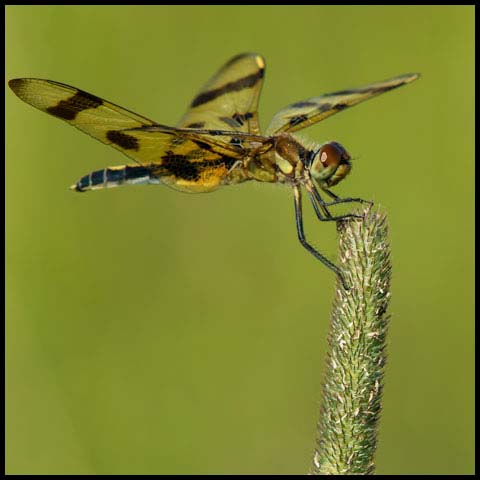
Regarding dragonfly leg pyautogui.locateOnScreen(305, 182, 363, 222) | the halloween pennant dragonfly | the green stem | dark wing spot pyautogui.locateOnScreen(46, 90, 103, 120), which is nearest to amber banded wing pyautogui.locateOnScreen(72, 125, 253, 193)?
the halloween pennant dragonfly

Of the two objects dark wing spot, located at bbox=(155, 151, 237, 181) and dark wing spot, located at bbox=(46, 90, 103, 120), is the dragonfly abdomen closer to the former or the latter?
dark wing spot, located at bbox=(155, 151, 237, 181)

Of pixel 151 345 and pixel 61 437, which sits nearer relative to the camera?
pixel 61 437

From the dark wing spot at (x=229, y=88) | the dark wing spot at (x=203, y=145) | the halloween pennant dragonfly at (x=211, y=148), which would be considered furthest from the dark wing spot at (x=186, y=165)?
the dark wing spot at (x=229, y=88)

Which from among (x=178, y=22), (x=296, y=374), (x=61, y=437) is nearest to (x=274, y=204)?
(x=296, y=374)

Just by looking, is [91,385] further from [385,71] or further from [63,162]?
[385,71]

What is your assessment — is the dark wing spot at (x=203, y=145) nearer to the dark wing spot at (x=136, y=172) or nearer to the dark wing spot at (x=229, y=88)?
the dark wing spot at (x=136, y=172)

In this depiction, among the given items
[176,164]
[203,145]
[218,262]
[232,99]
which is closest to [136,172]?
[176,164]
